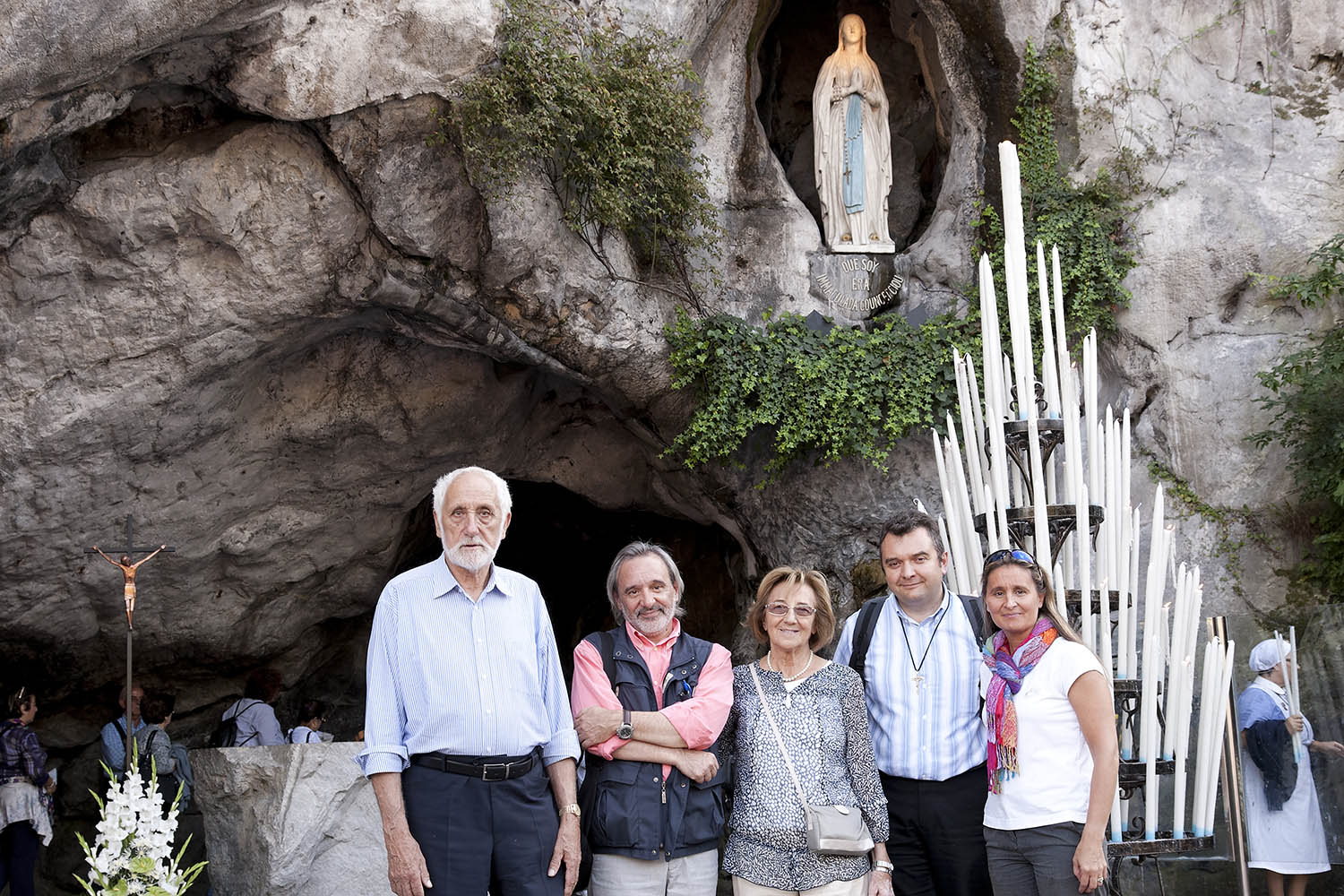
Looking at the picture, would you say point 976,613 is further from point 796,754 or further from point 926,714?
point 796,754

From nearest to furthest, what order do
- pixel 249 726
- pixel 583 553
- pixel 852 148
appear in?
pixel 249 726 → pixel 852 148 → pixel 583 553

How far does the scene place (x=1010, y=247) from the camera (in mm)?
3992

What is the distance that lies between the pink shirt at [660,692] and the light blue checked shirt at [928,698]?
1.52 ft

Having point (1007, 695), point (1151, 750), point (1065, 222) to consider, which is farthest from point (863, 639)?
point (1065, 222)

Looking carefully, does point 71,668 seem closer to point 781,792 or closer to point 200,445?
point 200,445

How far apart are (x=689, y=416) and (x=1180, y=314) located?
9.77ft

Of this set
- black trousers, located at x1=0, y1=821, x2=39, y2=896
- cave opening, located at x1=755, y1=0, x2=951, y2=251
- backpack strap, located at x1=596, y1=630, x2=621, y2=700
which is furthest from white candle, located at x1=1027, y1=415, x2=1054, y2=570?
black trousers, located at x1=0, y1=821, x2=39, y2=896

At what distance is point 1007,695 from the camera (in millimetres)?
3156

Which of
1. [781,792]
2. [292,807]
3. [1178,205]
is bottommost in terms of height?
[292,807]

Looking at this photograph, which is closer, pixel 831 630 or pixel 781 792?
pixel 781 792

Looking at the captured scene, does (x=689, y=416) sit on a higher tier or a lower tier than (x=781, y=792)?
higher

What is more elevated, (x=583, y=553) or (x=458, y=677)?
(x=583, y=553)

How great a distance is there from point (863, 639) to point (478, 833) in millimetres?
1224

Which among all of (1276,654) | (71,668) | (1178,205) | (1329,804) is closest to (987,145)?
(1178,205)
